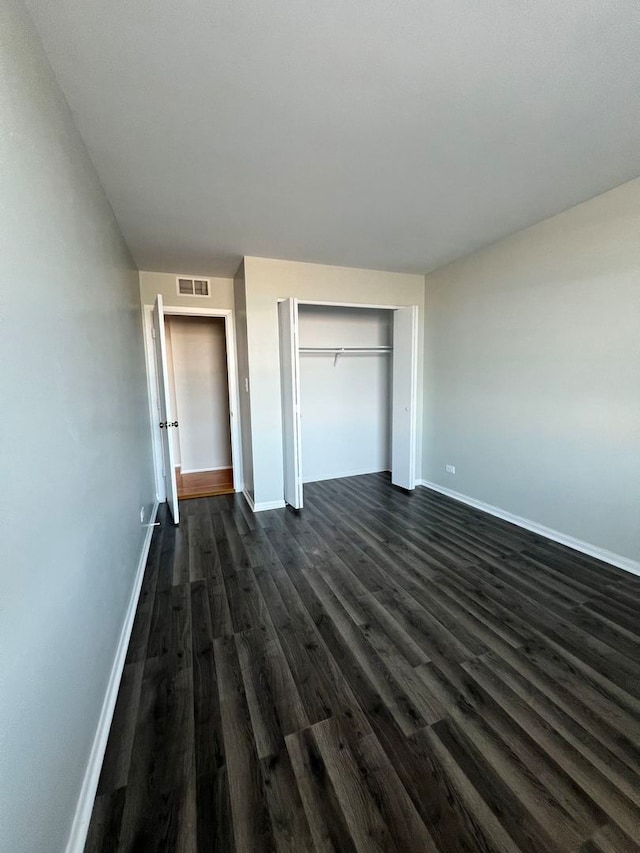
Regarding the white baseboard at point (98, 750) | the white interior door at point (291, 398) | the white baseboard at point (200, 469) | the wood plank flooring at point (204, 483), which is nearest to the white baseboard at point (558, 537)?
the white interior door at point (291, 398)

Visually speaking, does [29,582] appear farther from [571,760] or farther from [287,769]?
[571,760]

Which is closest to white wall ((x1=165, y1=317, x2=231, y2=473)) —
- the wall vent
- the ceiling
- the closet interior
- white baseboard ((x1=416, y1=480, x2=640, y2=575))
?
the closet interior

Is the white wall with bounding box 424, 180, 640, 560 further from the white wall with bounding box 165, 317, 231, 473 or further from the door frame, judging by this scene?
the white wall with bounding box 165, 317, 231, 473

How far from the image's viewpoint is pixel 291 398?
11.6 ft

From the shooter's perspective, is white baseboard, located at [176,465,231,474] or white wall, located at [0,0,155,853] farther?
white baseboard, located at [176,465,231,474]

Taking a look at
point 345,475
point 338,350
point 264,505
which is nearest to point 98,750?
point 264,505

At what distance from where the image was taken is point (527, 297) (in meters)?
3.03

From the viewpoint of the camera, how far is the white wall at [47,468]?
31.7 inches

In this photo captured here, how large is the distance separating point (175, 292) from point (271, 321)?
51.6 inches

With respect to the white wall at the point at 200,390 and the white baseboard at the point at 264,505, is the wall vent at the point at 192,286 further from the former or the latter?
the white baseboard at the point at 264,505

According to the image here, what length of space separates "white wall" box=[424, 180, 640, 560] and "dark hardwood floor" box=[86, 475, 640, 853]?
54 centimetres

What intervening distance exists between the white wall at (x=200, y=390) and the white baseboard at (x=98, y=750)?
3.50 m

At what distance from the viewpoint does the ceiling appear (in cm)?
121

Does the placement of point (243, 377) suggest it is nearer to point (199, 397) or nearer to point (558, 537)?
point (199, 397)
